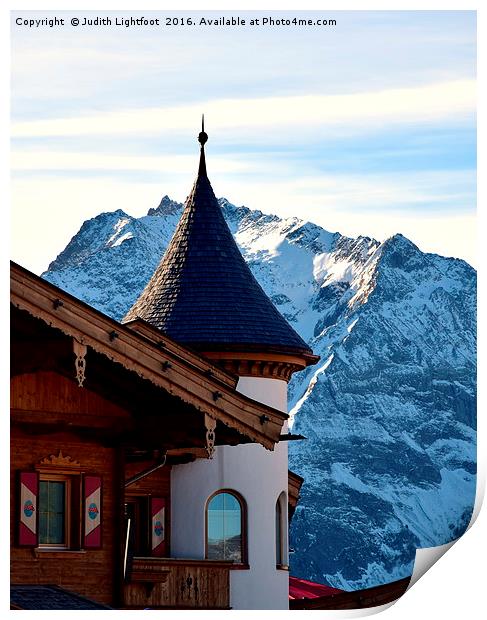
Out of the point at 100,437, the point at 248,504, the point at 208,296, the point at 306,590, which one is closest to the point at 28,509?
the point at 100,437

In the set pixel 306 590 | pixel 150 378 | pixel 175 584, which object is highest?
pixel 150 378

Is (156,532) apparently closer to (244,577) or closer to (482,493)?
(244,577)

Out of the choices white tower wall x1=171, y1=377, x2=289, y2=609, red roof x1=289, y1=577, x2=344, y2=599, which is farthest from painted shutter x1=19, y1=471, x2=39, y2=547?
red roof x1=289, y1=577, x2=344, y2=599

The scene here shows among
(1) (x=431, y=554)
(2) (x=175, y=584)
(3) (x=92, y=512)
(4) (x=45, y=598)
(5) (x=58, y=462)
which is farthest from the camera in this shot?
(2) (x=175, y=584)

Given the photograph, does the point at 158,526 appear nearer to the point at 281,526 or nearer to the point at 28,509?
the point at 281,526

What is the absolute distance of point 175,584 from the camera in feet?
60.0

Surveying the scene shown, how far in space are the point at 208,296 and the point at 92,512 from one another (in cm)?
777

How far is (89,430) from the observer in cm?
1747

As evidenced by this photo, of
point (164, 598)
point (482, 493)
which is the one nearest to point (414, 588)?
point (482, 493)

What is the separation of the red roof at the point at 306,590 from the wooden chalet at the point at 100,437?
8.94 metres

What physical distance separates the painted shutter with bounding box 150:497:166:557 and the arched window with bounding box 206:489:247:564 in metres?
1.28

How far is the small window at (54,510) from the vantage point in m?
17.4

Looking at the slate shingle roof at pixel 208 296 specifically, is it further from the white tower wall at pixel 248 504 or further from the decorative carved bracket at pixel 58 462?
the decorative carved bracket at pixel 58 462

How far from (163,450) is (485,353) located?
489 centimetres
